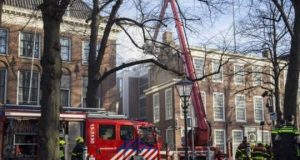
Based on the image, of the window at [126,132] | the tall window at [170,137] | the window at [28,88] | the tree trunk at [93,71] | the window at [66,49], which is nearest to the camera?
the window at [126,132]

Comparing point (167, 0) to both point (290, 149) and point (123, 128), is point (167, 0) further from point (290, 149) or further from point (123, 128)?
point (290, 149)

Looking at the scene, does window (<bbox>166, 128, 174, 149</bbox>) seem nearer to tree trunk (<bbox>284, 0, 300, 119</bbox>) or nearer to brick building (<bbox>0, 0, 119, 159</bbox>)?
brick building (<bbox>0, 0, 119, 159</bbox>)

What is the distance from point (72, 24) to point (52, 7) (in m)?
23.4

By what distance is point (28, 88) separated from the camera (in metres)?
31.6

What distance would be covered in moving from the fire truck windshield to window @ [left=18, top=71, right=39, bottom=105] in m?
14.5

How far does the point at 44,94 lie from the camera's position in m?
11.0

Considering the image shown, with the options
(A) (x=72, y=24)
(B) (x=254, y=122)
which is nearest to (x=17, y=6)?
(A) (x=72, y=24)

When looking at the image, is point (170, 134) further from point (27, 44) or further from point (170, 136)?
point (27, 44)

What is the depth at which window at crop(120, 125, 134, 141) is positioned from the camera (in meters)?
17.6

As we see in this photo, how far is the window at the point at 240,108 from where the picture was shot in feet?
150

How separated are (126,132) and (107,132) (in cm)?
80

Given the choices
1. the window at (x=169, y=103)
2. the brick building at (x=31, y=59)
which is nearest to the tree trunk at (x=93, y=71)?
the brick building at (x=31, y=59)

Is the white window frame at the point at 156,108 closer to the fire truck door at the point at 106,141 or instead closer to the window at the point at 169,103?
the window at the point at 169,103

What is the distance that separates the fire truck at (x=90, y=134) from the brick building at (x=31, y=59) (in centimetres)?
1177
